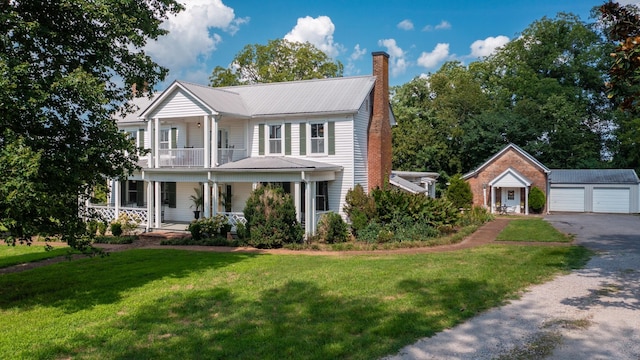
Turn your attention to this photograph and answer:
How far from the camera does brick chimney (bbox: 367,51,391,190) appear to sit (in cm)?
2428

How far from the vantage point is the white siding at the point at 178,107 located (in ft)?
75.6

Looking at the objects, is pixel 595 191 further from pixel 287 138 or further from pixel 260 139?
pixel 260 139

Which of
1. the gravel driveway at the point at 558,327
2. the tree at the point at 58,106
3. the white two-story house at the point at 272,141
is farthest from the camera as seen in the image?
the white two-story house at the point at 272,141

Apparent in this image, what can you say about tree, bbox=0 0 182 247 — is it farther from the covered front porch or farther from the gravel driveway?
the covered front porch

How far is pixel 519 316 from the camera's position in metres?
8.30

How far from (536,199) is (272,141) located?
21716 mm

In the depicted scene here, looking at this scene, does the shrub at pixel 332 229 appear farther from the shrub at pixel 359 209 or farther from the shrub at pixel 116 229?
the shrub at pixel 116 229

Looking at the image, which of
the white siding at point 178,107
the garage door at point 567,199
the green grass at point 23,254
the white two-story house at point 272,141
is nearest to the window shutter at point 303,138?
the white two-story house at point 272,141

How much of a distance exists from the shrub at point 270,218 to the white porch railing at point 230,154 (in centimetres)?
496

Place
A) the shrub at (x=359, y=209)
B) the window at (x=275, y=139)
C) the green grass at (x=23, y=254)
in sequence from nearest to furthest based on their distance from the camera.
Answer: the green grass at (x=23, y=254) < the shrub at (x=359, y=209) < the window at (x=275, y=139)

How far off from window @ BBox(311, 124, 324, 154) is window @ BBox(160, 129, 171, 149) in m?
8.35

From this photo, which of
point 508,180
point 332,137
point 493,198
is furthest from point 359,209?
point 493,198

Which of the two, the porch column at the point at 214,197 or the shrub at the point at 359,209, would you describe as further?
the porch column at the point at 214,197

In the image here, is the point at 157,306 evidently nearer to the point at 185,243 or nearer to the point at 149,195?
the point at 185,243
